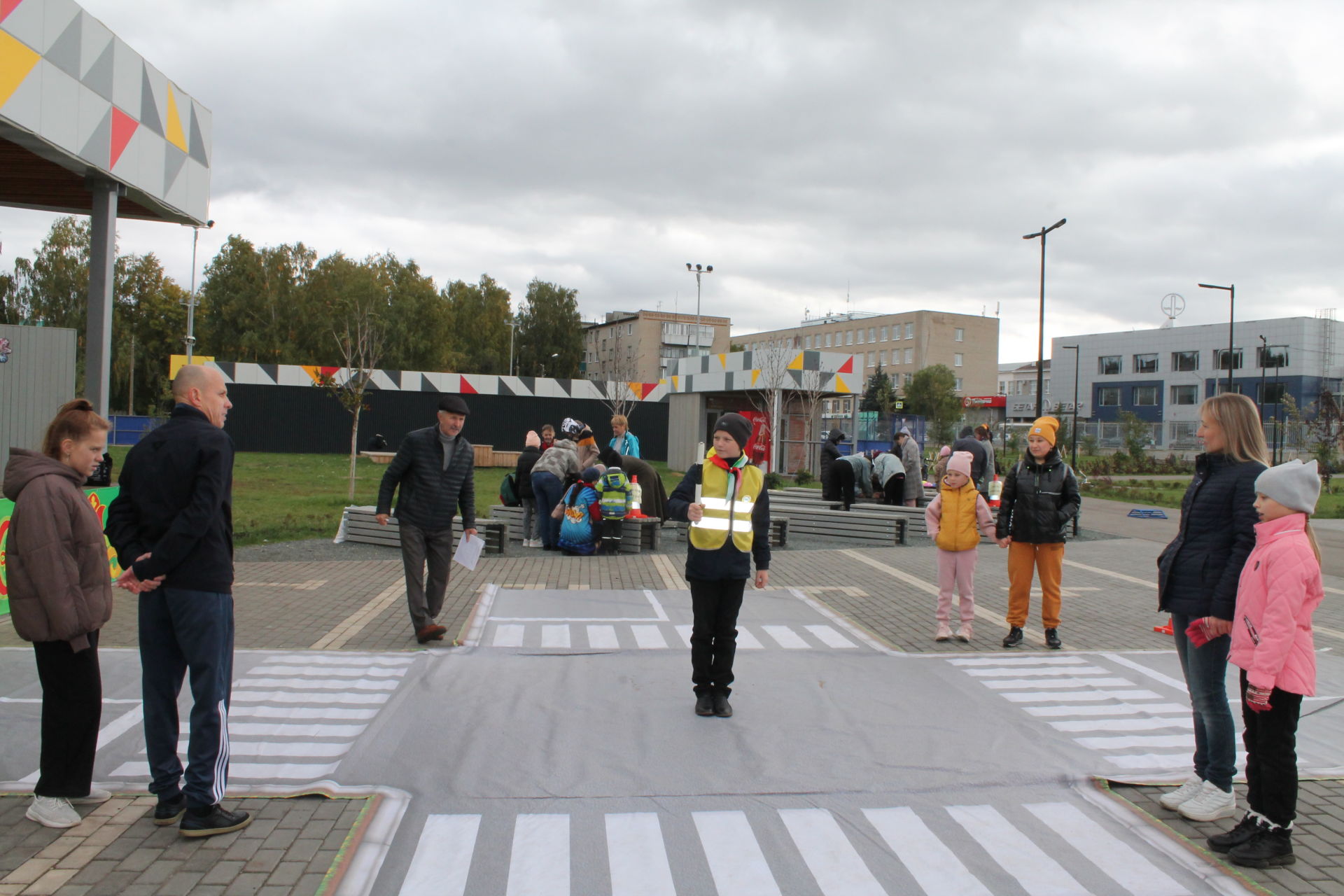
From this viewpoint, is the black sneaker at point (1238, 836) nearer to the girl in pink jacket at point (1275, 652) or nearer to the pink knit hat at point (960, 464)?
the girl in pink jacket at point (1275, 652)

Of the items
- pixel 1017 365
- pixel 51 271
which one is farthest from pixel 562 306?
pixel 1017 365

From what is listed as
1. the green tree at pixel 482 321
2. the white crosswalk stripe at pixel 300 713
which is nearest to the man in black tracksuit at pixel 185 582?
the white crosswalk stripe at pixel 300 713

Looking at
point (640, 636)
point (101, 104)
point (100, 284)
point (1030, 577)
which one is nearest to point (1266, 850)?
point (1030, 577)

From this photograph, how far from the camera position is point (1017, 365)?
132 meters

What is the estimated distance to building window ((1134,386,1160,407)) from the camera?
3049 inches

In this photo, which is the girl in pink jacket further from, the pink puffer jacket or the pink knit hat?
the pink knit hat

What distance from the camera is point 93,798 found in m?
3.91

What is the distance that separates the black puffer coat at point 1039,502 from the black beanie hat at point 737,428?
2750 millimetres

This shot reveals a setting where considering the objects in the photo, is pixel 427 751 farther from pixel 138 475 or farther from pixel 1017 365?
pixel 1017 365

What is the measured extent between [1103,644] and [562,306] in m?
77.2

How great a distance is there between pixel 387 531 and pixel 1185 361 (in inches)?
3045

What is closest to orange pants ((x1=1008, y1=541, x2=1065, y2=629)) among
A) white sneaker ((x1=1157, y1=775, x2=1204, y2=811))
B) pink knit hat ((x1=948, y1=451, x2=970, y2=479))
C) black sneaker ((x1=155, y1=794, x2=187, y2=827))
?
pink knit hat ((x1=948, y1=451, x2=970, y2=479))

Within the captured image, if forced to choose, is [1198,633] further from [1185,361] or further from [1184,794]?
[1185,361]

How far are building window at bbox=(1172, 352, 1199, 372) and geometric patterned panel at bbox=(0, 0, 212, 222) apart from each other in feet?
254
